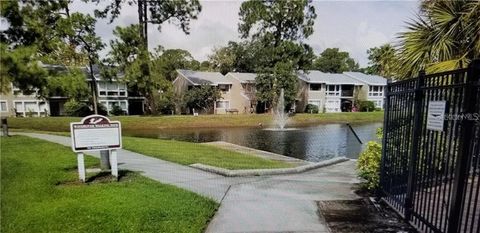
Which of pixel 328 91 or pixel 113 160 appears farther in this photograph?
pixel 328 91

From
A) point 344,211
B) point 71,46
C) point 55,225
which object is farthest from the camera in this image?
point 71,46

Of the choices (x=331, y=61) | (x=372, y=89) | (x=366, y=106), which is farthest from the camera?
(x=331, y=61)

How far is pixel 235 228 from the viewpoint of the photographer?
484 centimetres

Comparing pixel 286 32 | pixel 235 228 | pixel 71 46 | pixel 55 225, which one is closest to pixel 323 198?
pixel 235 228

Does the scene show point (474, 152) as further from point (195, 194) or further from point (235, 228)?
point (195, 194)

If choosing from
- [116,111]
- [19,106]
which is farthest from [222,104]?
[19,106]

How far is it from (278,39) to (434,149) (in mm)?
39877

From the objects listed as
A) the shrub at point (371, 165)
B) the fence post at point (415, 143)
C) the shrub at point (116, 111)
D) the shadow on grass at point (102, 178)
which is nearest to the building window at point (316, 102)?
the shrub at point (116, 111)

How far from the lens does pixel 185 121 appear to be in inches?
1271

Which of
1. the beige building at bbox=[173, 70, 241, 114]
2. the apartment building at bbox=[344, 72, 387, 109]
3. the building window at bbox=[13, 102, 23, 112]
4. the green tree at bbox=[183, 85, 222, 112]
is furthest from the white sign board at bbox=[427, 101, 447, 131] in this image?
the apartment building at bbox=[344, 72, 387, 109]

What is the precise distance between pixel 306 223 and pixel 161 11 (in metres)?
32.6

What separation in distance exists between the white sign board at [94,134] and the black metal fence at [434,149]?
211 inches

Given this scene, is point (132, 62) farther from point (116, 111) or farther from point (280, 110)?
point (280, 110)

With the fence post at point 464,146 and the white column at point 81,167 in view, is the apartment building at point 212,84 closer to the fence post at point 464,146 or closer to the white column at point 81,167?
the white column at point 81,167
